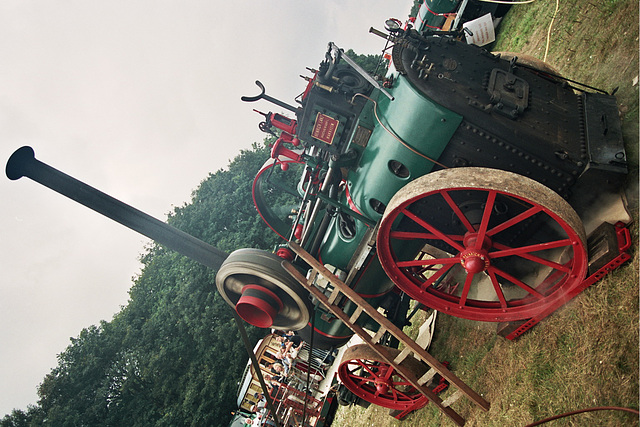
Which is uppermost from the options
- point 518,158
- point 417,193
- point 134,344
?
point 134,344

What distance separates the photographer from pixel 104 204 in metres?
4.99

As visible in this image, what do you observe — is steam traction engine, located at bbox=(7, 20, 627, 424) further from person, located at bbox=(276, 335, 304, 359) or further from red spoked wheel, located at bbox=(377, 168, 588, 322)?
person, located at bbox=(276, 335, 304, 359)

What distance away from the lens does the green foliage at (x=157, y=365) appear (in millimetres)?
13539

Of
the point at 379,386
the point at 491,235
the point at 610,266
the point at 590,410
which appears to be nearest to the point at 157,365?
the point at 379,386

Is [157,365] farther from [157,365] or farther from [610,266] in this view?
[610,266]

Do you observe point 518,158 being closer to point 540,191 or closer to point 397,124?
point 540,191

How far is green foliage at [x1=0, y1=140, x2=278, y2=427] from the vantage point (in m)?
13.5

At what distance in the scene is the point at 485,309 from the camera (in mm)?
4125

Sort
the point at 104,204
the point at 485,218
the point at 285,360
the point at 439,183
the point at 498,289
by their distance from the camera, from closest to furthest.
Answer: the point at 439,183
the point at 485,218
the point at 498,289
the point at 104,204
the point at 285,360

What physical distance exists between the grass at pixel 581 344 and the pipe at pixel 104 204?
3.71 meters

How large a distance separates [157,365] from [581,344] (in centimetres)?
1406

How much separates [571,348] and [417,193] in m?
2.11

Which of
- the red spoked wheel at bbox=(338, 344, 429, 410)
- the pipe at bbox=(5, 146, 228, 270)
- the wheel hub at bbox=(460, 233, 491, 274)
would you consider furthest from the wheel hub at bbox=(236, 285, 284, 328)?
the wheel hub at bbox=(460, 233, 491, 274)

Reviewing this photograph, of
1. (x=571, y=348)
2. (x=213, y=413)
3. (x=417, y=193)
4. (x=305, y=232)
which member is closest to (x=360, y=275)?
(x=305, y=232)
